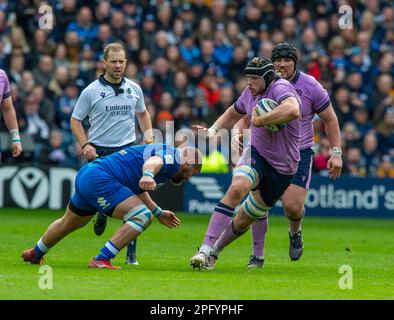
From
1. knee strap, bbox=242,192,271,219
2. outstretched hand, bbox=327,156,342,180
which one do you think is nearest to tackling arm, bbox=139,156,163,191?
knee strap, bbox=242,192,271,219

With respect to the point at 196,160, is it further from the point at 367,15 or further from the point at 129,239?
the point at 367,15

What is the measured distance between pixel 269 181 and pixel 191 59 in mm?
13469

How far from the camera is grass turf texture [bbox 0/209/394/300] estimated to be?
411 inches

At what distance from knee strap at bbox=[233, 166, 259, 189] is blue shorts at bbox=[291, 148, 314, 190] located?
5.54 ft

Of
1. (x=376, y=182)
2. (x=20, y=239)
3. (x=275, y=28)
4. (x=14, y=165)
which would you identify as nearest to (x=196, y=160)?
(x=20, y=239)

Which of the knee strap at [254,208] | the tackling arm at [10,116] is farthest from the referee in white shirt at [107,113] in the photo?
the knee strap at [254,208]

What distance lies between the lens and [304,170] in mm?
14539

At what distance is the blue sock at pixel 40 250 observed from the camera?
12812 millimetres

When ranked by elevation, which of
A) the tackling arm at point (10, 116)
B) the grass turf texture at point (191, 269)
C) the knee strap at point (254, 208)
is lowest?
the grass turf texture at point (191, 269)

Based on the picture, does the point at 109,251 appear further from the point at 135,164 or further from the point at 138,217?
the point at 135,164

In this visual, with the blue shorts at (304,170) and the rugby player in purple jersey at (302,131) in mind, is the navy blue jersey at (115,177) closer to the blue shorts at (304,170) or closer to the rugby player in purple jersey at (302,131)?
the rugby player in purple jersey at (302,131)

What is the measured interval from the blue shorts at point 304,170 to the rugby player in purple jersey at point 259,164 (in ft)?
3.90

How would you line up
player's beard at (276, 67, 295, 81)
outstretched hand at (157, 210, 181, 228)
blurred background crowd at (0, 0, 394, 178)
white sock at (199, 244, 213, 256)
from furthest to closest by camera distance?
blurred background crowd at (0, 0, 394, 178), player's beard at (276, 67, 295, 81), white sock at (199, 244, 213, 256), outstretched hand at (157, 210, 181, 228)

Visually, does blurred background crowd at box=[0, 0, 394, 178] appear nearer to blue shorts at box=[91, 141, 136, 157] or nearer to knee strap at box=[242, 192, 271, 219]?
blue shorts at box=[91, 141, 136, 157]
